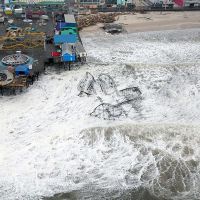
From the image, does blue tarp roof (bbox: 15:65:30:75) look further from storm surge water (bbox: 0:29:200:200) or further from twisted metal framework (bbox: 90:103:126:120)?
twisted metal framework (bbox: 90:103:126:120)

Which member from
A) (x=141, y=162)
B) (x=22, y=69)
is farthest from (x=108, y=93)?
(x=141, y=162)

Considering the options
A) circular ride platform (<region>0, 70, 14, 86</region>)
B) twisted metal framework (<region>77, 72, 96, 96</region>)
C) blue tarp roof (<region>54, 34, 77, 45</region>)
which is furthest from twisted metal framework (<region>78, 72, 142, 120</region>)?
blue tarp roof (<region>54, 34, 77, 45</region>)

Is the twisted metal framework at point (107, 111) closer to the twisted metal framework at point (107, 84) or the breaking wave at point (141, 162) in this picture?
the breaking wave at point (141, 162)

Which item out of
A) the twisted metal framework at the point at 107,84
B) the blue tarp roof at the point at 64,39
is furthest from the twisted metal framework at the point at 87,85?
the blue tarp roof at the point at 64,39

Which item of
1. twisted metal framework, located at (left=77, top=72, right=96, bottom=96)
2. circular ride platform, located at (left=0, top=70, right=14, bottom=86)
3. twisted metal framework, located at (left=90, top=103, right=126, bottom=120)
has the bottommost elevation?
twisted metal framework, located at (left=90, top=103, right=126, bottom=120)

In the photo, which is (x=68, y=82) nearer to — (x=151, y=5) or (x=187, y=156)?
(x=187, y=156)

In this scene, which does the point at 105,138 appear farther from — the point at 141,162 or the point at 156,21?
the point at 156,21
